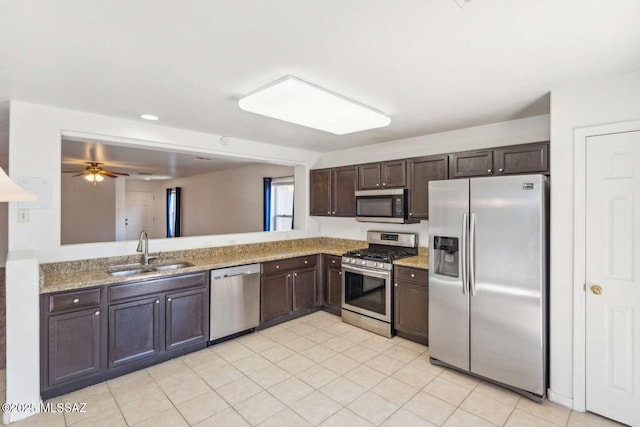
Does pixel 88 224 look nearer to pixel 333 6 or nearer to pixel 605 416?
pixel 333 6

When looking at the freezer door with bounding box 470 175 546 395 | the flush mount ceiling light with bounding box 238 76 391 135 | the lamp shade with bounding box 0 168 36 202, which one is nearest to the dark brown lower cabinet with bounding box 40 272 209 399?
the lamp shade with bounding box 0 168 36 202

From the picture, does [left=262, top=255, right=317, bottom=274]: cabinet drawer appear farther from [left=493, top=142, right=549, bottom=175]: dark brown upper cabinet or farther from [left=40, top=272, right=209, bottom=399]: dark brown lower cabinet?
[left=493, top=142, right=549, bottom=175]: dark brown upper cabinet

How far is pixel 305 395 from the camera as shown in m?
2.61

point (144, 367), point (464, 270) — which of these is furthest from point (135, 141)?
point (464, 270)

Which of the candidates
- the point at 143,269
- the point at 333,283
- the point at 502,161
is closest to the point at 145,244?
the point at 143,269

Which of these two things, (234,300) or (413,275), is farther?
(234,300)

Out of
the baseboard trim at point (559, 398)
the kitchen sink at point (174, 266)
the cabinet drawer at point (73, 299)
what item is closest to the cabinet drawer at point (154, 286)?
the cabinet drawer at point (73, 299)

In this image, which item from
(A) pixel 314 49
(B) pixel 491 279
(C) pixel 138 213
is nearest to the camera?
(A) pixel 314 49

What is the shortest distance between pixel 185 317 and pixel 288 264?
1.42 meters

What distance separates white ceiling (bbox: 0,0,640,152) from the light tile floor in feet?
8.09

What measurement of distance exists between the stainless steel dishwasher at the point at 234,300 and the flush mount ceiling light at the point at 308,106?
1.92 m

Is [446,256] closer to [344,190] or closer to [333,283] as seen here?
[333,283]

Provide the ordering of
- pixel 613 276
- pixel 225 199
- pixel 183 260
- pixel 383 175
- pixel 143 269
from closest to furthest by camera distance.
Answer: pixel 613 276 → pixel 143 269 → pixel 183 260 → pixel 383 175 → pixel 225 199

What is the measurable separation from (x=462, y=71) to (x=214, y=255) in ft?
11.3
